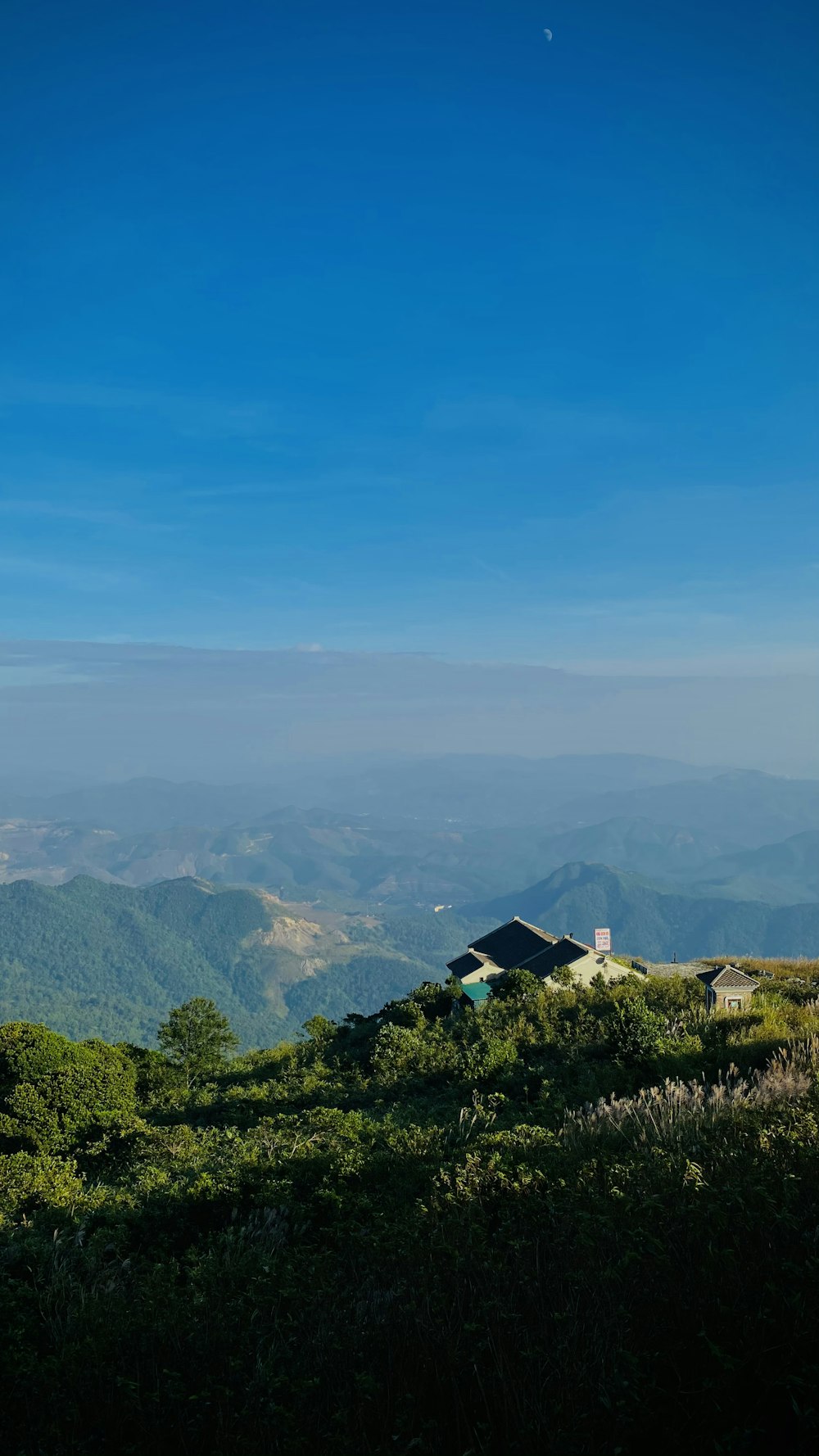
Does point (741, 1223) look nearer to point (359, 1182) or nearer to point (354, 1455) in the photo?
point (354, 1455)

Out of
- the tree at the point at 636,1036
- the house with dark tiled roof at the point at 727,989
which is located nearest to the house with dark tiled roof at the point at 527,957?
the house with dark tiled roof at the point at 727,989

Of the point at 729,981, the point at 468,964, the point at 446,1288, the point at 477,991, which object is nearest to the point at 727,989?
the point at 729,981

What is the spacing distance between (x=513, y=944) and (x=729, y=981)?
21.0m

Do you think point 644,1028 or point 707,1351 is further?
point 644,1028

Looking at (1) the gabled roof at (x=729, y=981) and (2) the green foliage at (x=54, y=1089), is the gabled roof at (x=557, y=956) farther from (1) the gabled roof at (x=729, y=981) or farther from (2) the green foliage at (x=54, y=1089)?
(2) the green foliage at (x=54, y=1089)

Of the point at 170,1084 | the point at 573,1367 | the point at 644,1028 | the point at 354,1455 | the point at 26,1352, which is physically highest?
the point at 573,1367

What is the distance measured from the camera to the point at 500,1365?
504cm

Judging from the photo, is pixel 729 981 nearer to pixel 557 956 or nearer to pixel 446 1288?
pixel 557 956

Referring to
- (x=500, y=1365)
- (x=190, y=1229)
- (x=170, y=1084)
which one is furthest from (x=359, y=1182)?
(x=170, y=1084)

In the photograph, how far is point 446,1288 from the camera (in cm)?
651

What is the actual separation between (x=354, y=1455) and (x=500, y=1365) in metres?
1.02

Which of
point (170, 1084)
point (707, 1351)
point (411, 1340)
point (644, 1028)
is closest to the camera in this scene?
point (707, 1351)

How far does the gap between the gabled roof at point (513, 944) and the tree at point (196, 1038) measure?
49.6 ft

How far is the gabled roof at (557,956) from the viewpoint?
39.4 meters
